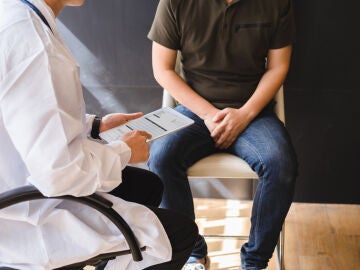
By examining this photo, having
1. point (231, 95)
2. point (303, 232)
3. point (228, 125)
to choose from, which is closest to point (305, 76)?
point (231, 95)

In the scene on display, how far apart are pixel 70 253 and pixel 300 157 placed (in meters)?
1.56

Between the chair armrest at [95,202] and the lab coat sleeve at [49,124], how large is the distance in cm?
3

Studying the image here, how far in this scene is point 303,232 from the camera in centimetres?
248

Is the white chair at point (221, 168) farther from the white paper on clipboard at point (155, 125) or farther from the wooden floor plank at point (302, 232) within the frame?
Answer: the wooden floor plank at point (302, 232)

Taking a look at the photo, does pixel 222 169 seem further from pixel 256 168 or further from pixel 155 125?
pixel 155 125

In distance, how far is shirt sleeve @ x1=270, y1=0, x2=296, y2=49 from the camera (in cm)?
209

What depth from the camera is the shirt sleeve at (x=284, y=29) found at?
209 cm

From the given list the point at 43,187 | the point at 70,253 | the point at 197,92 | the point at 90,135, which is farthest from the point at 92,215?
the point at 197,92

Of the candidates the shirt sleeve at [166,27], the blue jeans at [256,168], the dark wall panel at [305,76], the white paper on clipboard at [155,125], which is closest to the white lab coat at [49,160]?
the white paper on clipboard at [155,125]

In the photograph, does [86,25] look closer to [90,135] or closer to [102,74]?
[102,74]

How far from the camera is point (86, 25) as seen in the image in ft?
8.20

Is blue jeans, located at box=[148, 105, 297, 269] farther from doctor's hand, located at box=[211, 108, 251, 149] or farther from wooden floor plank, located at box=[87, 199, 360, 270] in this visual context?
wooden floor plank, located at box=[87, 199, 360, 270]

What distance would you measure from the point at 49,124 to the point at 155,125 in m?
0.58

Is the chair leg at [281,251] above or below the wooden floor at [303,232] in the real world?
above
